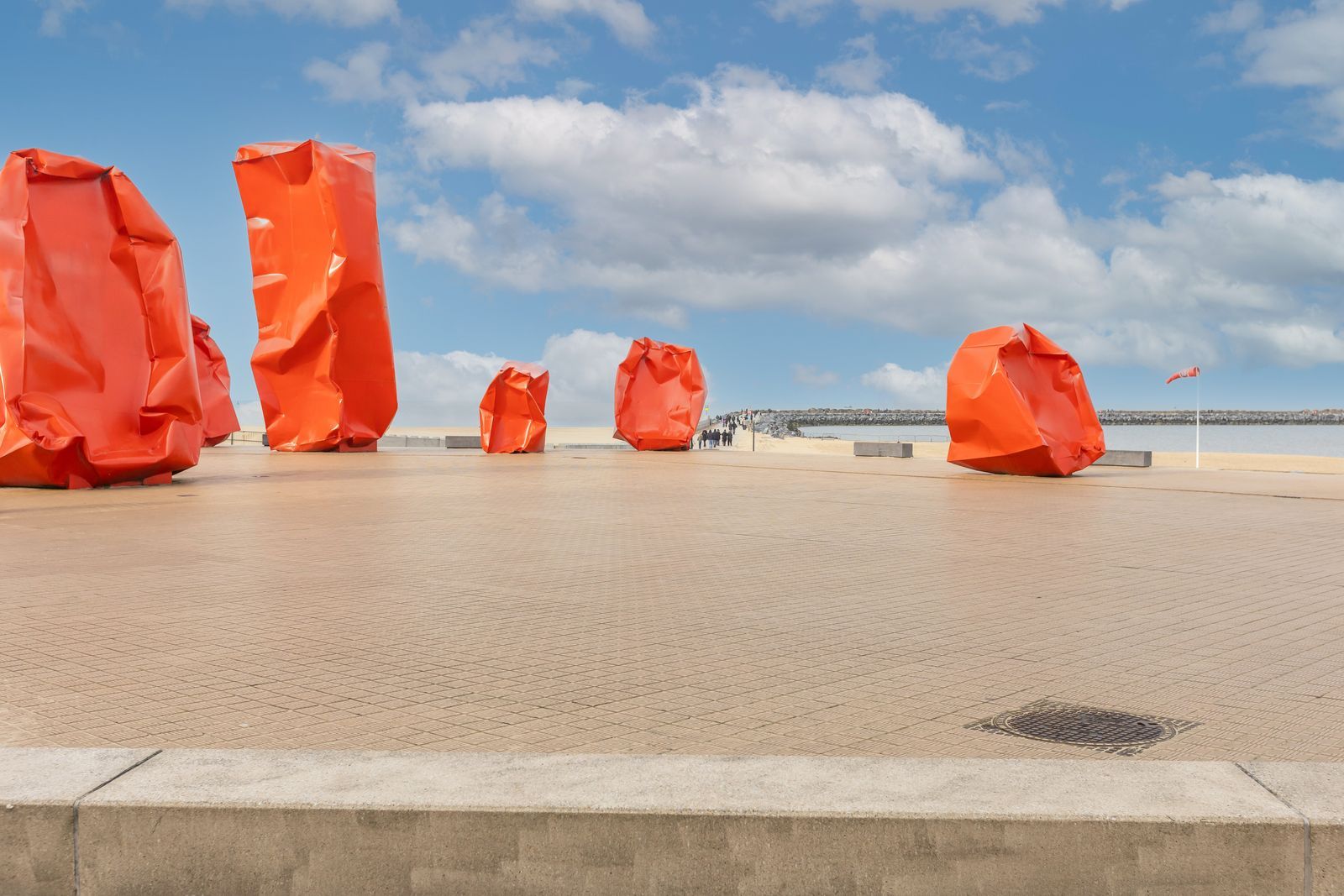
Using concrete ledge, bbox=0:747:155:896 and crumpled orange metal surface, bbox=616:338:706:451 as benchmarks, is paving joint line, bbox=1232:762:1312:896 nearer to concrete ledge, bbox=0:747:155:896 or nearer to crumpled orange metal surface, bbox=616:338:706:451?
concrete ledge, bbox=0:747:155:896

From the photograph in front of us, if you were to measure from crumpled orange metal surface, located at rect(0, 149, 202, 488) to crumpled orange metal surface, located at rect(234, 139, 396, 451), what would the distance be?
42.4ft

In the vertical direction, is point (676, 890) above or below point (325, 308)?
below

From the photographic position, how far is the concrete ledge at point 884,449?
113ft

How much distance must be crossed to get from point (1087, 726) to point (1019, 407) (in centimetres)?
1694

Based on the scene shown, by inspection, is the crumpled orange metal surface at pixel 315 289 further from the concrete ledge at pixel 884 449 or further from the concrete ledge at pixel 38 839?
the concrete ledge at pixel 38 839

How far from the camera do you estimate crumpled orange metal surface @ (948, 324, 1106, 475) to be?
819 inches

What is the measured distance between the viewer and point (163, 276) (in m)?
17.9

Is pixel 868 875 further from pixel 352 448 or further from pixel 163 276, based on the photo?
pixel 352 448

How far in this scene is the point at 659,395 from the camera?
123 feet

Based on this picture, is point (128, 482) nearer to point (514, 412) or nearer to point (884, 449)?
point (514, 412)

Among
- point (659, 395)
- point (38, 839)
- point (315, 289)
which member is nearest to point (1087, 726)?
point (38, 839)

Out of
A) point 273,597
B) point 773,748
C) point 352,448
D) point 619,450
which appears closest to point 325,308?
point 352,448

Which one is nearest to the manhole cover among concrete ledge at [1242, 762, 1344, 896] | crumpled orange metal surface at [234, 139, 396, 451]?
concrete ledge at [1242, 762, 1344, 896]

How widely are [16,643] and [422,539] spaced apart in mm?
5129
